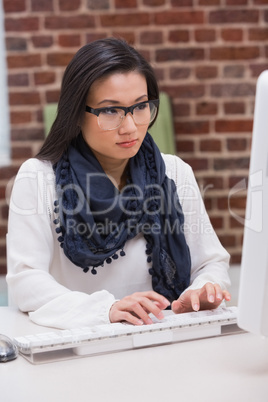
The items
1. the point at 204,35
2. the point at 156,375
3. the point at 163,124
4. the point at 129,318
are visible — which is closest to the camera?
the point at 156,375

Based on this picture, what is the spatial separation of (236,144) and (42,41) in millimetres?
1113

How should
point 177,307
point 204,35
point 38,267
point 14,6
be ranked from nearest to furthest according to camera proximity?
point 177,307 → point 38,267 → point 14,6 → point 204,35

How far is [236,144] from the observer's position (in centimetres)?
316

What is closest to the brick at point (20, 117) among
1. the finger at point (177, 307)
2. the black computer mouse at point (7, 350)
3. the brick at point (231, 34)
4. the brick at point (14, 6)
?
the brick at point (14, 6)

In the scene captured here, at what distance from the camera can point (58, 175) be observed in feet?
5.58

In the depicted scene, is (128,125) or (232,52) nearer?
(128,125)

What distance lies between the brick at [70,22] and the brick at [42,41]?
0.05m

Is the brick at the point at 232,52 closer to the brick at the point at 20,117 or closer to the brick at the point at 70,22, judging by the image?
the brick at the point at 70,22

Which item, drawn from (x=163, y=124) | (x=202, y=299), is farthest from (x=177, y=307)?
(x=163, y=124)


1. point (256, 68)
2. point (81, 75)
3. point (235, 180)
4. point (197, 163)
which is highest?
point (81, 75)

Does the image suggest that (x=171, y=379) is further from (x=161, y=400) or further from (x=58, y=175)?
(x=58, y=175)

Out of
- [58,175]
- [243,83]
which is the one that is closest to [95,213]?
[58,175]

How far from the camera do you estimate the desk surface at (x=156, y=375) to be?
0.92 m

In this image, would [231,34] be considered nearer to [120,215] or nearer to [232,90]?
[232,90]
